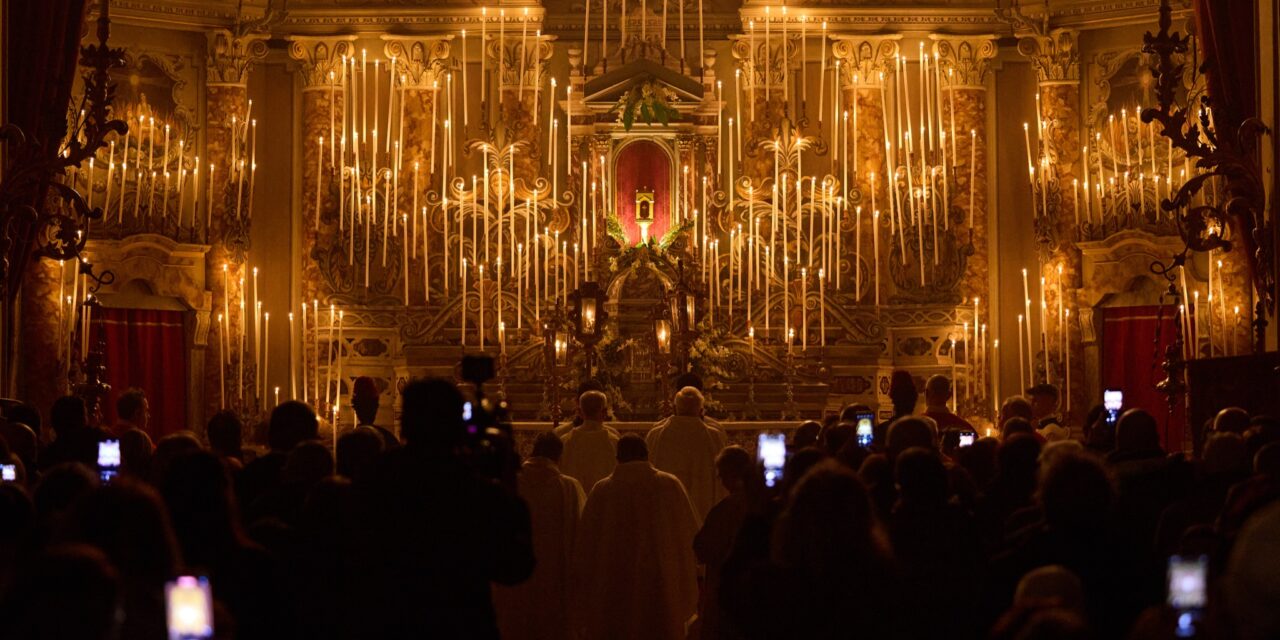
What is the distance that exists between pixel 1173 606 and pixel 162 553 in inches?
119

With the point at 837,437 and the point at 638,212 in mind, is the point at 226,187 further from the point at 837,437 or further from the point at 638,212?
the point at 837,437

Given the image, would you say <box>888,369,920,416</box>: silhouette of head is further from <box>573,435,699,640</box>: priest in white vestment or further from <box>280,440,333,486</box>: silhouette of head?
<box>280,440,333,486</box>: silhouette of head

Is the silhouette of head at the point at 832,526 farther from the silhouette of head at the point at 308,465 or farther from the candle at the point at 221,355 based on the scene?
the candle at the point at 221,355

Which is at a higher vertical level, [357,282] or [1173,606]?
[357,282]

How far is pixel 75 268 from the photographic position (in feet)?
71.8

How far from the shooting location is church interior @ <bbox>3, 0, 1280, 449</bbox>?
22.7 metres

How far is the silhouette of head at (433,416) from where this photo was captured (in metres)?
6.88

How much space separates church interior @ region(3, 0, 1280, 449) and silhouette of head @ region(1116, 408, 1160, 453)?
1228 centimetres

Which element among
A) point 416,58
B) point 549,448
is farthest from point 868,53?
point 549,448

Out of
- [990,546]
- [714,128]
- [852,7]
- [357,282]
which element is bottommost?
[990,546]

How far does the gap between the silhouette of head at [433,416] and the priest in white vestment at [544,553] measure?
527 centimetres

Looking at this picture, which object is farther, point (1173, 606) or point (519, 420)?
point (519, 420)

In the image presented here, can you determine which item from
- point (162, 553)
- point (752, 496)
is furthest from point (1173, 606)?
point (752, 496)

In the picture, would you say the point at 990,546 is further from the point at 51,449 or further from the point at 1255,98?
the point at 1255,98
